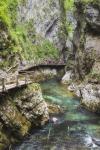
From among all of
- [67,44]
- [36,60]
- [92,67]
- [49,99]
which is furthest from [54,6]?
[49,99]

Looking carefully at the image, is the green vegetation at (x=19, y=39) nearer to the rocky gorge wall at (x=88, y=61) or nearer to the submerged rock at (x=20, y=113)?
the rocky gorge wall at (x=88, y=61)

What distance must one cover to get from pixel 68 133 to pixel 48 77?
122 ft

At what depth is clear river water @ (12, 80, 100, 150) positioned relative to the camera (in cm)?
2777

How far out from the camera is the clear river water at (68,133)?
27766 mm

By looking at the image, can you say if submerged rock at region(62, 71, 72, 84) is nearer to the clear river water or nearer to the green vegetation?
the green vegetation

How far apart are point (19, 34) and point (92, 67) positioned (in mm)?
18303

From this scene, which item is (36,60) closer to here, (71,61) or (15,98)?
(71,61)

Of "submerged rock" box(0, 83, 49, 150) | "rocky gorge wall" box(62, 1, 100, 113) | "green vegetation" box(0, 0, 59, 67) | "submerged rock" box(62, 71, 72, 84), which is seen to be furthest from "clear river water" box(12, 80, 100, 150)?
"submerged rock" box(62, 71, 72, 84)

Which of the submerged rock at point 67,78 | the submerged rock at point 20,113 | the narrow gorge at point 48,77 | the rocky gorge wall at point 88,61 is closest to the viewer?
the submerged rock at point 20,113

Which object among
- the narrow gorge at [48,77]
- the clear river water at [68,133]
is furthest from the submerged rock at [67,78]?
the clear river water at [68,133]

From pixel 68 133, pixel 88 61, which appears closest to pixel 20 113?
pixel 68 133

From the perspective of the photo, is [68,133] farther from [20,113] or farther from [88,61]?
[88,61]

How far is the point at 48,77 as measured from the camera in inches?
2682

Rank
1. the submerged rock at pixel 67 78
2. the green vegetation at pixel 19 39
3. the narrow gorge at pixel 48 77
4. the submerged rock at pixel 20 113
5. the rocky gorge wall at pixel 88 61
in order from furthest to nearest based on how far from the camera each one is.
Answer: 1. the submerged rock at pixel 67 78
2. the green vegetation at pixel 19 39
3. the rocky gorge wall at pixel 88 61
4. the narrow gorge at pixel 48 77
5. the submerged rock at pixel 20 113
